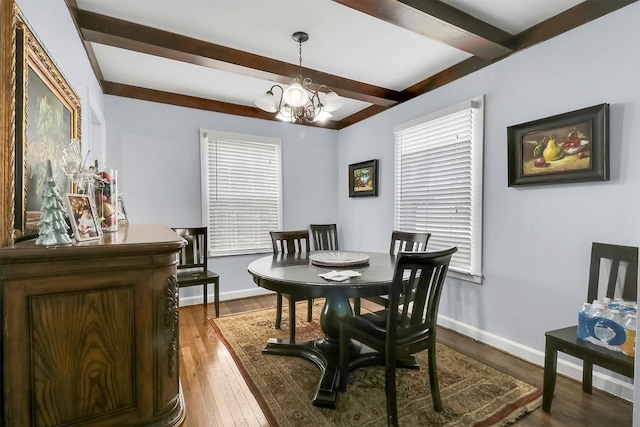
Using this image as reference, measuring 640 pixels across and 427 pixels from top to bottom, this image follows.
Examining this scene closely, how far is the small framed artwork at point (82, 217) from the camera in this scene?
4.44 feet

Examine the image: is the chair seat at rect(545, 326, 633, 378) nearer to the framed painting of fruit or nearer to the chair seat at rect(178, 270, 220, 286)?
the framed painting of fruit

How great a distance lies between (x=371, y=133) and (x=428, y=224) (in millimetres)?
1554

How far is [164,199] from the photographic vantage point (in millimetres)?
3703

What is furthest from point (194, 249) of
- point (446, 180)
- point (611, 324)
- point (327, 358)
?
point (611, 324)

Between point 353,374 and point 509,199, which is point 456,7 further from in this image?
point 353,374

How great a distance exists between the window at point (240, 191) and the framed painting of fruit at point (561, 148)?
9.47ft

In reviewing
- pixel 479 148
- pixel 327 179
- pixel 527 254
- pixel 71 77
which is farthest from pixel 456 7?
pixel 327 179

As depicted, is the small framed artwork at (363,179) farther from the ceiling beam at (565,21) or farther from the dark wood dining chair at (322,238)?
the ceiling beam at (565,21)

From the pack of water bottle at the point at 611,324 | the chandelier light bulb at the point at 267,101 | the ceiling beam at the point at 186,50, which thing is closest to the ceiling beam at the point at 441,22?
the chandelier light bulb at the point at 267,101

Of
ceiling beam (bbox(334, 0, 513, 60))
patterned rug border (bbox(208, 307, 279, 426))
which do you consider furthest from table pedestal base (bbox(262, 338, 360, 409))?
ceiling beam (bbox(334, 0, 513, 60))

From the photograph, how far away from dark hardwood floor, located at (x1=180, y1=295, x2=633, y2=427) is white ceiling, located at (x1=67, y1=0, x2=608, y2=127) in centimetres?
256

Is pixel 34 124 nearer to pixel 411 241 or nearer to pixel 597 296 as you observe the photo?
pixel 411 241

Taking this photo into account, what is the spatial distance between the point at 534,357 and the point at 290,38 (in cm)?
315

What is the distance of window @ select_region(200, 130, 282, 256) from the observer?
3.95 meters
